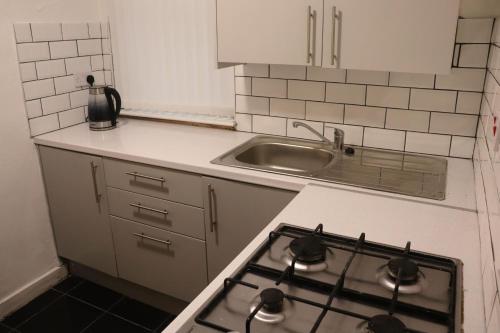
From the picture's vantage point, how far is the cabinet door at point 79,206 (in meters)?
2.26

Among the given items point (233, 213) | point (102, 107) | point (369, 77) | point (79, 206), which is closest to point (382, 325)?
point (233, 213)

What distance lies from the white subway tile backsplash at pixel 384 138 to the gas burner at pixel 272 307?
132 cm

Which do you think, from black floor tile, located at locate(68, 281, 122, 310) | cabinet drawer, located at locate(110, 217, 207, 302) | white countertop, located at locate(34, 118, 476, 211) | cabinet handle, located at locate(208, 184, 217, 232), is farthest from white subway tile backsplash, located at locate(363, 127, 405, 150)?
black floor tile, located at locate(68, 281, 122, 310)

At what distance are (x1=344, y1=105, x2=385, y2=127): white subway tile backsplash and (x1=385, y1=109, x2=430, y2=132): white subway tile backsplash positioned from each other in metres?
0.04

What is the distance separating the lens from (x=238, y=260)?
1125mm

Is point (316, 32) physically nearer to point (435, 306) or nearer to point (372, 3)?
point (372, 3)

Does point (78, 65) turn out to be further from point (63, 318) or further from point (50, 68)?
point (63, 318)

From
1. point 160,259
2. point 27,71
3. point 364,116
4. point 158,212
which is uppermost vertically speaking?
point 27,71

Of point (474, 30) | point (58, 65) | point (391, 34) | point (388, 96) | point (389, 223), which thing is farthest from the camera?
point (58, 65)

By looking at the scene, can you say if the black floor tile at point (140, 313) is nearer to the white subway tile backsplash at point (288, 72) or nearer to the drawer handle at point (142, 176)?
the drawer handle at point (142, 176)

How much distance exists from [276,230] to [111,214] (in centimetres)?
128

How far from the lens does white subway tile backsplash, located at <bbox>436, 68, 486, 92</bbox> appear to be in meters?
1.81

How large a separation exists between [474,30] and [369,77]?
0.45 meters

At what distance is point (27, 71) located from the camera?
2.28 meters
